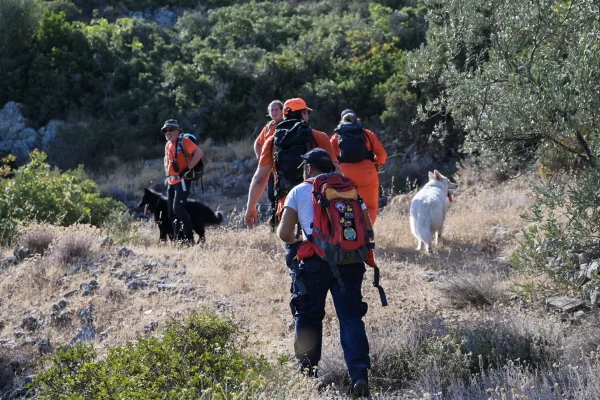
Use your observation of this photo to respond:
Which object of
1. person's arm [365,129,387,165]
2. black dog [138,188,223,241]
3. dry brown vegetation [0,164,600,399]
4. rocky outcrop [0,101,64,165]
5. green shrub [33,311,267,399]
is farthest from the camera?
rocky outcrop [0,101,64,165]

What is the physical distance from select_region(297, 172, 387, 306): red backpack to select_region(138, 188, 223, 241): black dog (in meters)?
5.89

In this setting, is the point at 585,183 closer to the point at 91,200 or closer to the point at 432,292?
the point at 432,292

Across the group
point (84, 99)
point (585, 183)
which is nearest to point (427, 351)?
point (585, 183)

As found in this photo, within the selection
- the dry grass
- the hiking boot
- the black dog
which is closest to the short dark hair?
the hiking boot

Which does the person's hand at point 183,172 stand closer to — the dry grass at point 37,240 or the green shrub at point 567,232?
the dry grass at point 37,240

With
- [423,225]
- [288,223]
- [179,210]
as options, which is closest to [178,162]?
[179,210]

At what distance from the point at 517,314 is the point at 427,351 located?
1358mm

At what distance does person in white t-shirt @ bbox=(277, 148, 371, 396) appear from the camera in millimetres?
4965

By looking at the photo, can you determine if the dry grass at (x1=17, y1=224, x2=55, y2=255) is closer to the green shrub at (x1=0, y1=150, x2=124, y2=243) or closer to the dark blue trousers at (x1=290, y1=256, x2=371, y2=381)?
the green shrub at (x1=0, y1=150, x2=124, y2=243)

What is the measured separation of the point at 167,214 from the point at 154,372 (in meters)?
6.29

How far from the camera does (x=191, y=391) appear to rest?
4.39 metres

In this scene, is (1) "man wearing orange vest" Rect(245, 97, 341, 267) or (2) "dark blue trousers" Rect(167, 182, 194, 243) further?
(2) "dark blue trousers" Rect(167, 182, 194, 243)

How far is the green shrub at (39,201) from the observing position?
11.9 metres

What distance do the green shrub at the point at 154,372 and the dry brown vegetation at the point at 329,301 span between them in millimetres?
331
